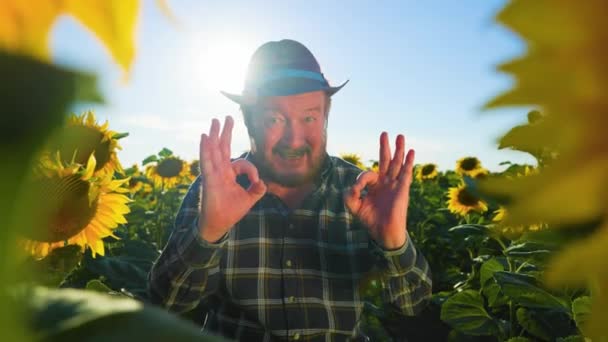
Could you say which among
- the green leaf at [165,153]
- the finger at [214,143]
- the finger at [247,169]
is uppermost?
the green leaf at [165,153]

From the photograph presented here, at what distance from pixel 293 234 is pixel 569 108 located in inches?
95.6

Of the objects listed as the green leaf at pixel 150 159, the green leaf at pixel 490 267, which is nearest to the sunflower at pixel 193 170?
Result: the green leaf at pixel 150 159

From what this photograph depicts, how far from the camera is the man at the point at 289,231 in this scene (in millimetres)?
2082

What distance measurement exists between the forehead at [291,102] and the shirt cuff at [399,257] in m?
0.74

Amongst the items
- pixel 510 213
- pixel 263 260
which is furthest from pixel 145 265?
pixel 510 213

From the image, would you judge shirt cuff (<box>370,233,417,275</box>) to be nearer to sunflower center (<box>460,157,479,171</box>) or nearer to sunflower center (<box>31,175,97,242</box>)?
sunflower center (<box>31,175,97,242</box>)

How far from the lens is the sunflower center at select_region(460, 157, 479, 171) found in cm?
762

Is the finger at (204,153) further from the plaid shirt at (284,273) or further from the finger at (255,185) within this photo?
the plaid shirt at (284,273)

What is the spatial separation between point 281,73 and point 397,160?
1.03 meters

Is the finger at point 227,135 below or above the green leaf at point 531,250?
above

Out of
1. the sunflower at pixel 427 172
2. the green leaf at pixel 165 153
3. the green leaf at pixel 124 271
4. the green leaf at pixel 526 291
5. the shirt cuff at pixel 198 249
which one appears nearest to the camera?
the green leaf at pixel 526 291

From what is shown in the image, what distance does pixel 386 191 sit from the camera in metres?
2.09

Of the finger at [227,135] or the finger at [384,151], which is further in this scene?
the finger at [384,151]

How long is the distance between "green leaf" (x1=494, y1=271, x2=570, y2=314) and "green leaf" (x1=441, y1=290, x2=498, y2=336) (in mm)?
1263
